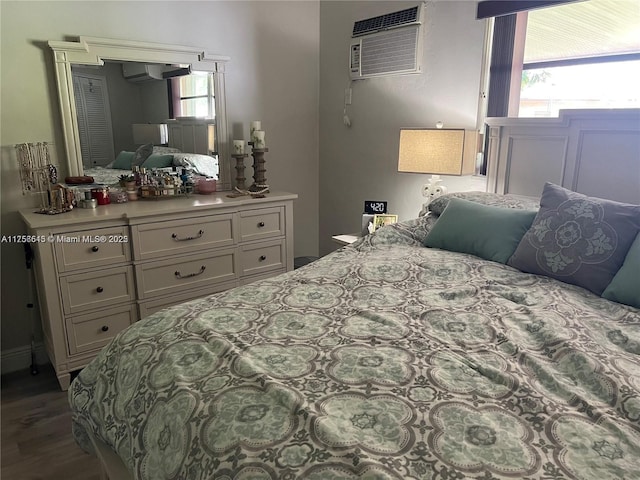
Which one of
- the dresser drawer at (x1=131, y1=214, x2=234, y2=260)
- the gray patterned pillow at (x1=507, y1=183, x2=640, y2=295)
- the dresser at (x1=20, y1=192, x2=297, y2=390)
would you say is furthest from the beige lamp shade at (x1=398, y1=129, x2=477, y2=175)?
→ the dresser drawer at (x1=131, y1=214, x2=234, y2=260)

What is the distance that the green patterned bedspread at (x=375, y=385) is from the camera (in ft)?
2.76

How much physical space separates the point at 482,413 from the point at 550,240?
1.02 meters

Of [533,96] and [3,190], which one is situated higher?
[533,96]

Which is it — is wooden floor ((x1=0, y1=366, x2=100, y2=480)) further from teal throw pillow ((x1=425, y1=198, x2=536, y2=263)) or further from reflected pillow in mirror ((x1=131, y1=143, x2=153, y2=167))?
teal throw pillow ((x1=425, y1=198, x2=536, y2=263))

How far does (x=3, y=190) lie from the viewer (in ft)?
7.84

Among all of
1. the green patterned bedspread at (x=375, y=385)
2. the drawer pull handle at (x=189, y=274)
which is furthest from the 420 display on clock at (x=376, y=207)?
the green patterned bedspread at (x=375, y=385)

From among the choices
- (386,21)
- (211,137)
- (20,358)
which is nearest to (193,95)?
(211,137)

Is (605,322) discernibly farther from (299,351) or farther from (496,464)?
(299,351)

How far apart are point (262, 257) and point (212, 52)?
4.54 ft

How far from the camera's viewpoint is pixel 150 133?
2.84 m

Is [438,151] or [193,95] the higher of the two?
[193,95]

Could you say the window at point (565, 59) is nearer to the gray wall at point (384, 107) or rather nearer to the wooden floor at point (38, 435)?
the gray wall at point (384, 107)

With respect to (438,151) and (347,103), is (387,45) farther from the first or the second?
(438,151)

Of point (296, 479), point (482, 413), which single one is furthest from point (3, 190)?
point (482, 413)
